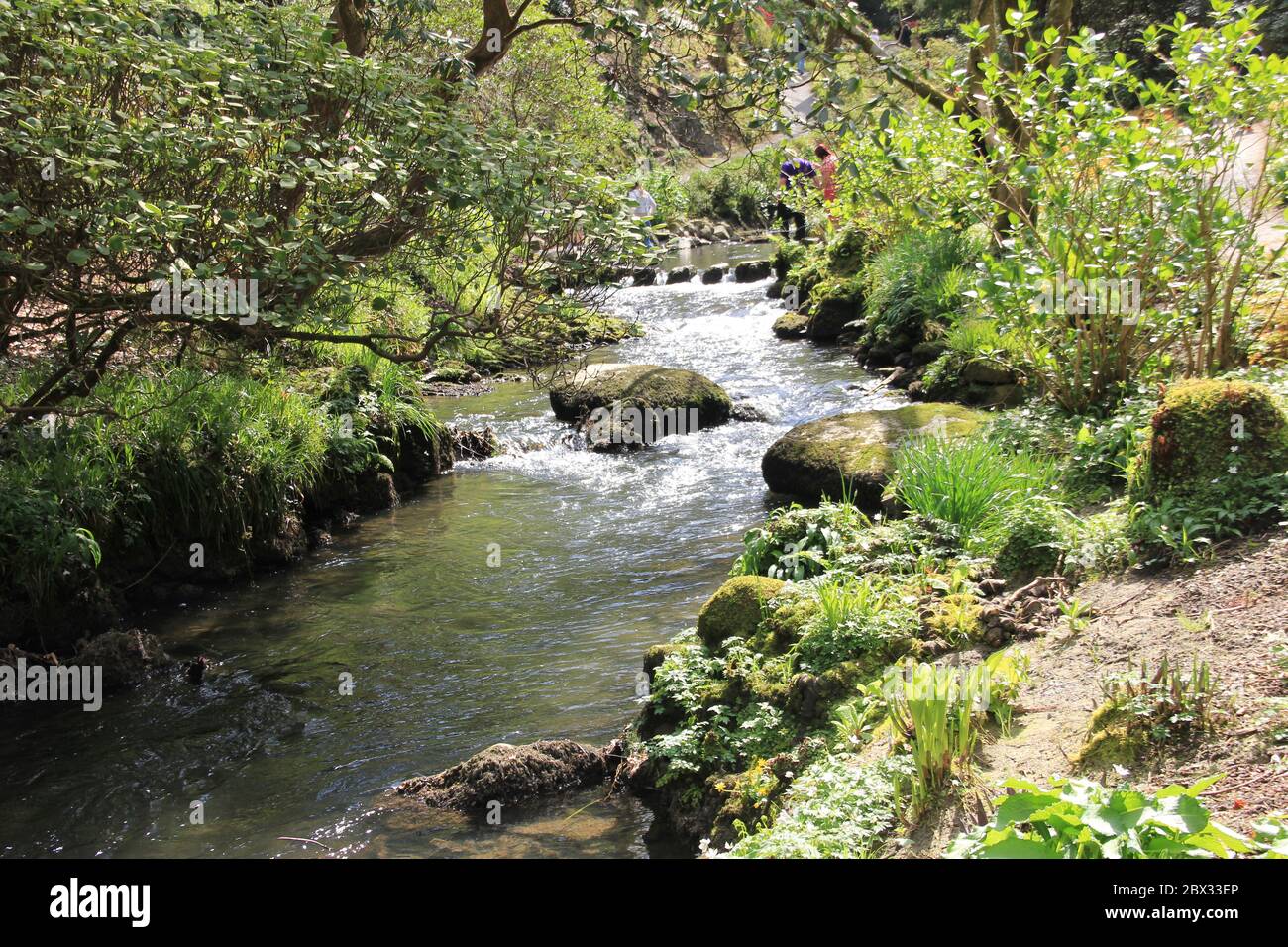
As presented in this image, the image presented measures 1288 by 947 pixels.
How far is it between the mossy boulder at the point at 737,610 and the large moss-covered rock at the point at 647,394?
7.21m

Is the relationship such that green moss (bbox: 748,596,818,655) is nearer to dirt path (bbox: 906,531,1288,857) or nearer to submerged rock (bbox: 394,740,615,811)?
submerged rock (bbox: 394,740,615,811)

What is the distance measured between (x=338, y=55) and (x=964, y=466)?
15.2 feet

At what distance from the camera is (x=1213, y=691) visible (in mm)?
3932

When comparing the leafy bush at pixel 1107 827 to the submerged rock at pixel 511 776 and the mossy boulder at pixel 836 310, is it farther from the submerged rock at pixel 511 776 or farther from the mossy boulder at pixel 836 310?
the mossy boulder at pixel 836 310

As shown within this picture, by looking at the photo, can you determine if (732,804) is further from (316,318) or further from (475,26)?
(475,26)

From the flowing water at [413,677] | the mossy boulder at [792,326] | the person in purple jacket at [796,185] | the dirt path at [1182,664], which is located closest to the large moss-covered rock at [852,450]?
the flowing water at [413,677]

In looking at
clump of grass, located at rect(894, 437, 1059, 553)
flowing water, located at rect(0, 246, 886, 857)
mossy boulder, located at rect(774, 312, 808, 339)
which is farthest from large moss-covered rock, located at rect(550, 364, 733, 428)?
clump of grass, located at rect(894, 437, 1059, 553)

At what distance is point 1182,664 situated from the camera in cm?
433

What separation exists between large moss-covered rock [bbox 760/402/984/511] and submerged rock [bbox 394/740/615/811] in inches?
154

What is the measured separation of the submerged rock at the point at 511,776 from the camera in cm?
545

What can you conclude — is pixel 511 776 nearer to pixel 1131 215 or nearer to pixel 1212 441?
pixel 1212 441

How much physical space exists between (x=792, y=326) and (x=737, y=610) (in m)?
12.7

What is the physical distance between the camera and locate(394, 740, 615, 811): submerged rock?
5.45 m
